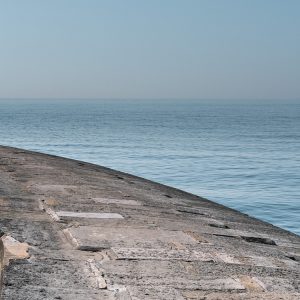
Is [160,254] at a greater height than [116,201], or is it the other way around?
[160,254]

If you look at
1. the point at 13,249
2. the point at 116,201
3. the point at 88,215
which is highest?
the point at 13,249

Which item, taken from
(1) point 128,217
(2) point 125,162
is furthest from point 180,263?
(2) point 125,162

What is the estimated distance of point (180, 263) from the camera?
507 cm

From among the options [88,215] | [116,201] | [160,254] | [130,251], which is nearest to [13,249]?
[130,251]

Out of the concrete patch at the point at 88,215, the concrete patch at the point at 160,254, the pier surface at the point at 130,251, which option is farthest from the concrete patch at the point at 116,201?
the concrete patch at the point at 160,254

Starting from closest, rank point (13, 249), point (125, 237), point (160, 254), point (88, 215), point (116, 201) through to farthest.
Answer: point (13, 249)
point (160, 254)
point (125, 237)
point (88, 215)
point (116, 201)

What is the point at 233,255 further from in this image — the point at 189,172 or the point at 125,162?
the point at 125,162

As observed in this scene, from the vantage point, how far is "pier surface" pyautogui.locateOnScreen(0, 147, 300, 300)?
4.33 meters

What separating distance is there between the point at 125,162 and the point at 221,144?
58.2 feet

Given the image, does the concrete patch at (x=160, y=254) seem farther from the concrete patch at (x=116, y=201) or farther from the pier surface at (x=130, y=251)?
the concrete patch at (x=116, y=201)

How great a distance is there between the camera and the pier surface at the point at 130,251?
14.2 ft

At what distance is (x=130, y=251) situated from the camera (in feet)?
17.6

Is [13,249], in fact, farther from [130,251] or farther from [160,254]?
[160,254]

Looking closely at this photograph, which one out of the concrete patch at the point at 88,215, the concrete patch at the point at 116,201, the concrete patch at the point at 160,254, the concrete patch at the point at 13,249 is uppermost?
the concrete patch at the point at 13,249
